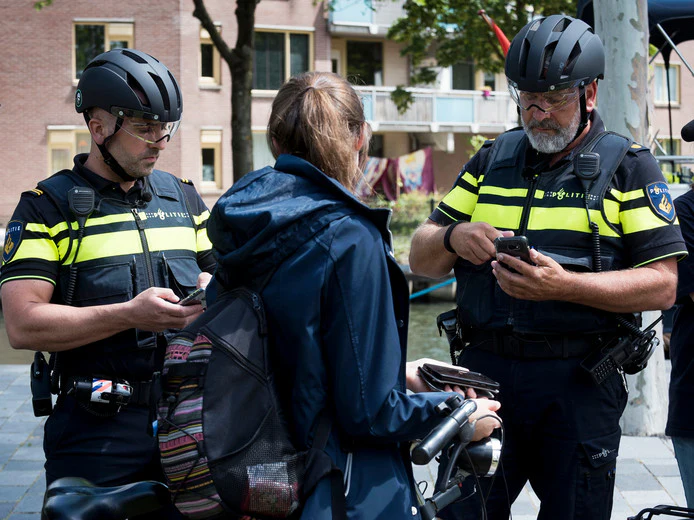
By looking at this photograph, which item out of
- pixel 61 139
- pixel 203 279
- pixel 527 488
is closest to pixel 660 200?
pixel 203 279

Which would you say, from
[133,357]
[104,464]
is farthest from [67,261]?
[104,464]

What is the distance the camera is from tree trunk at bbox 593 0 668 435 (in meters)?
6.12

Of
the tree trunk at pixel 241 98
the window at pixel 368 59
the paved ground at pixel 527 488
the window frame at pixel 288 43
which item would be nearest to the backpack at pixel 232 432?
the paved ground at pixel 527 488

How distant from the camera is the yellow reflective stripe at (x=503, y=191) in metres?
3.28

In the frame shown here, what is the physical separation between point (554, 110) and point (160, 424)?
71.4 inches

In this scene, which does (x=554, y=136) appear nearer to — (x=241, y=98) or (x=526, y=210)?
(x=526, y=210)

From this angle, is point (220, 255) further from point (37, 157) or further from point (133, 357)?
point (37, 157)

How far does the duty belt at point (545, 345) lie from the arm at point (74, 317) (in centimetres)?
109

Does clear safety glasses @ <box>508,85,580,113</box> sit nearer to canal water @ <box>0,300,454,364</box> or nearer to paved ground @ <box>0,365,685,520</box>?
paved ground @ <box>0,365,685,520</box>

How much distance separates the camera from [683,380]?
3.38m

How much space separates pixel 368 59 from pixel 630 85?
28.1 meters

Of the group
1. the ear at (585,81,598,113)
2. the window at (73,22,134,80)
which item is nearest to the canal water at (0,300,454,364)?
the ear at (585,81,598,113)

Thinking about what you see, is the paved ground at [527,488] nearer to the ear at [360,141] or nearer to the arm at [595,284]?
the arm at [595,284]

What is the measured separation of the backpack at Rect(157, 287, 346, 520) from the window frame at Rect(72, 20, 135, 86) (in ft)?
94.5
